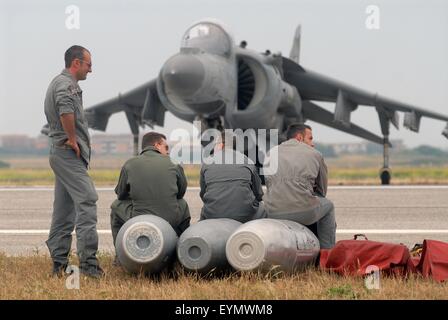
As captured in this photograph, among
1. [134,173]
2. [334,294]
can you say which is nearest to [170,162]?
[134,173]

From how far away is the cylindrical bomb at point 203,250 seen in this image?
704 centimetres

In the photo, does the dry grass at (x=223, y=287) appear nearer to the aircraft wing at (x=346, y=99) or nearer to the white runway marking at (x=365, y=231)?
the white runway marking at (x=365, y=231)

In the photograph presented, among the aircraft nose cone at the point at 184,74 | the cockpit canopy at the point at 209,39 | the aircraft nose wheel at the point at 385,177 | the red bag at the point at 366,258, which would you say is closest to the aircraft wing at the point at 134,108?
the cockpit canopy at the point at 209,39

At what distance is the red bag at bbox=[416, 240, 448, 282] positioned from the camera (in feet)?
23.2

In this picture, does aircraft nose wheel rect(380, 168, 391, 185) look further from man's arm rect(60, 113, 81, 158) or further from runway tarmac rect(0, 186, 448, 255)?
man's arm rect(60, 113, 81, 158)

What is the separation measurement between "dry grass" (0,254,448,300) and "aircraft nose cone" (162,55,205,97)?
35.1 ft

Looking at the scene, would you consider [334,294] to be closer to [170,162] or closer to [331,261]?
[331,261]

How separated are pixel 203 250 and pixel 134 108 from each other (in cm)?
2150

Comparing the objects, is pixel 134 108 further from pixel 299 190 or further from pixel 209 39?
pixel 299 190

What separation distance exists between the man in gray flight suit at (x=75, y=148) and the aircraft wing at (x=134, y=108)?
16162 millimetres

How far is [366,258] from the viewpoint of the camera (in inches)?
291

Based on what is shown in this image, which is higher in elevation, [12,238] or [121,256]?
A: [121,256]
